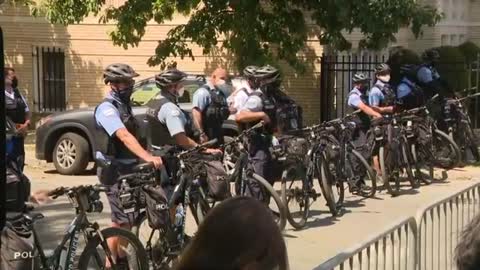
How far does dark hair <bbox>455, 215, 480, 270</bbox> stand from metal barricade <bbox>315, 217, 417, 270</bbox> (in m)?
1.43

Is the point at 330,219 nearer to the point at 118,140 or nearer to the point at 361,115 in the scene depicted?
the point at 361,115

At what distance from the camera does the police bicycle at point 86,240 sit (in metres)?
5.58

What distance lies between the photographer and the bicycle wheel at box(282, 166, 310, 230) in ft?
29.8

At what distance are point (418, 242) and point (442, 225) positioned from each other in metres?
0.63

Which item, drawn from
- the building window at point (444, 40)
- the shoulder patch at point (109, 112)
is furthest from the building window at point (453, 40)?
the shoulder patch at point (109, 112)

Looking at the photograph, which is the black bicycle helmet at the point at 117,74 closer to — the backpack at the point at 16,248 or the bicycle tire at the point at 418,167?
the backpack at the point at 16,248

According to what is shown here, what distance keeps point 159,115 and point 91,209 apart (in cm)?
172

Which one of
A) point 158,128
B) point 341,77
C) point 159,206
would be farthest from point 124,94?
point 341,77

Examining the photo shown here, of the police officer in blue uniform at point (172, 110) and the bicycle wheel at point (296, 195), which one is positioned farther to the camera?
the bicycle wheel at point (296, 195)

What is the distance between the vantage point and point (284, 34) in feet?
46.3

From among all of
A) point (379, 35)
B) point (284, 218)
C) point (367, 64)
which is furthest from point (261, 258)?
point (367, 64)

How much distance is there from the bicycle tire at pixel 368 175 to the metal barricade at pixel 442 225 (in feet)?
14.5

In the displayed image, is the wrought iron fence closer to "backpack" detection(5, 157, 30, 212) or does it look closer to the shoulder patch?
the shoulder patch

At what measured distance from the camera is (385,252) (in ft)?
15.3
